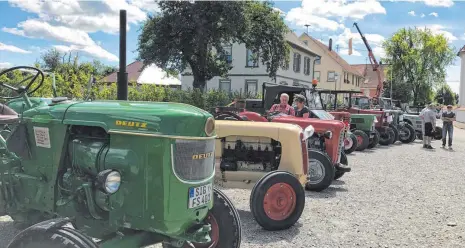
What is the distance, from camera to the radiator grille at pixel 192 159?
282 centimetres

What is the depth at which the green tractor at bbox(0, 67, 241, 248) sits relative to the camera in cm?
280

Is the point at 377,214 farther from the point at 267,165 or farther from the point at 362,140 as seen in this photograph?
the point at 362,140

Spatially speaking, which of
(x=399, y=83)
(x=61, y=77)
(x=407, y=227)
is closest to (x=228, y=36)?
(x=61, y=77)

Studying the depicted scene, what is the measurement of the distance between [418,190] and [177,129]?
20.6 ft

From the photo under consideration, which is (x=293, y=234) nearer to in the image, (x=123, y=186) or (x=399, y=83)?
(x=123, y=186)

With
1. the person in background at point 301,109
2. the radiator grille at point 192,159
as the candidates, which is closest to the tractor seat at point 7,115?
the radiator grille at point 192,159

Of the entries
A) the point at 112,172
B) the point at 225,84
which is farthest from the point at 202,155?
the point at 225,84

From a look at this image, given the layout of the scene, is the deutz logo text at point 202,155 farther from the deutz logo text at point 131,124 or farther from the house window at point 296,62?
the house window at point 296,62

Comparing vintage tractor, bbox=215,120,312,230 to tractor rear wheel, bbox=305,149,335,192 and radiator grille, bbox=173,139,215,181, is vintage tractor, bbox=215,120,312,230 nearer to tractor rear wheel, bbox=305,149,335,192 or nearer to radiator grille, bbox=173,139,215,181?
tractor rear wheel, bbox=305,149,335,192

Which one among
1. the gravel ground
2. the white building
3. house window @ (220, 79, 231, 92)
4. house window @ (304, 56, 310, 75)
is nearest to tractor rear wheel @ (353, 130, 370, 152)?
the gravel ground

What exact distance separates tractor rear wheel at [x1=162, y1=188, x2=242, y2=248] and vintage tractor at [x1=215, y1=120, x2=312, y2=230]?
1387 mm

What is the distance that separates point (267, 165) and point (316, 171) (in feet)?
4.60

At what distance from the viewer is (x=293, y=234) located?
4.97 m

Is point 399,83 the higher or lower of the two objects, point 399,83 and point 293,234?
the higher
